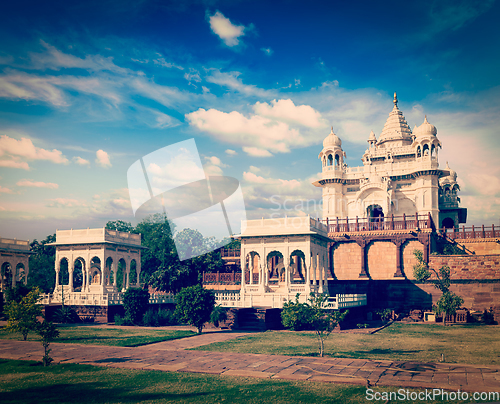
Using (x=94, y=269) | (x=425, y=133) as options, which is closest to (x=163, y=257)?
(x=94, y=269)

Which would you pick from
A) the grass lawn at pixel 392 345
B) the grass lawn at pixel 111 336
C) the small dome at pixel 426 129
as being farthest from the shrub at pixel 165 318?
the small dome at pixel 426 129

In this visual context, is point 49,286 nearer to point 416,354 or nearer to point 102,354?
point 102,354

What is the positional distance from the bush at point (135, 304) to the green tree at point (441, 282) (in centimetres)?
2019

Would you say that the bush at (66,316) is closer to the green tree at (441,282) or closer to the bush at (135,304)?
the bush at (135,304)

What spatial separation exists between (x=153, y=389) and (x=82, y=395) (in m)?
1.74

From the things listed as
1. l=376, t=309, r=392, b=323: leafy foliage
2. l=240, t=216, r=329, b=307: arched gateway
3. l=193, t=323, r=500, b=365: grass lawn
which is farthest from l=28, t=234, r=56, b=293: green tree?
l=193, t=323, r=500, b=365: grass lawn

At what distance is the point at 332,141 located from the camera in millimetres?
48719

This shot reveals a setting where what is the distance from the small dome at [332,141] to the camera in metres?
48.7

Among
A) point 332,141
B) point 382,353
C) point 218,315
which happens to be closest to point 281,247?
point 218,315

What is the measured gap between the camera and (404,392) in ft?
36.4

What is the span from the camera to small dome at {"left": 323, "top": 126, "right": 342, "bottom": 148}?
48.7 meters

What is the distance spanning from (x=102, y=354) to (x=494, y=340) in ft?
Result: 59.3

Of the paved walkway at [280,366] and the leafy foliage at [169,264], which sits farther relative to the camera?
the leafy foliage at [169,264]

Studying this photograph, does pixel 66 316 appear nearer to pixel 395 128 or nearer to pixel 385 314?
pixel 385 314
